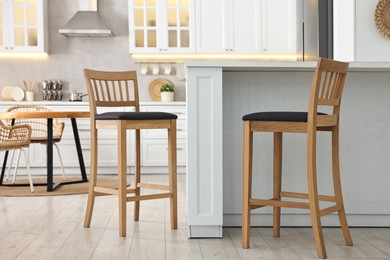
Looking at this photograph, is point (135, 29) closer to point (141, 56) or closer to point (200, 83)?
point (141, 56)

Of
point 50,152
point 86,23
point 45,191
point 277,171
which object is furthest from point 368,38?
point 86,23

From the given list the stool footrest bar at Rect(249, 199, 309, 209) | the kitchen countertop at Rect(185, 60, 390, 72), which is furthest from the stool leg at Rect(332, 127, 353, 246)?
the kitchen countertop at Rect(185, 60, 390, 72)

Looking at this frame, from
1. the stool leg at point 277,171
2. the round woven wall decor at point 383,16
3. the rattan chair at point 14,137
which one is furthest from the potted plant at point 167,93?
the stool leg at point 277,171

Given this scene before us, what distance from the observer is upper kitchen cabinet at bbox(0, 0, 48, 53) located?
6.74m

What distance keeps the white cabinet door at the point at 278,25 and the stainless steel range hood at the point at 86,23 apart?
182 cm

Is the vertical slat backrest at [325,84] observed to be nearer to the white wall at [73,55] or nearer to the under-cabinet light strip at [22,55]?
the white wall at [73,55]

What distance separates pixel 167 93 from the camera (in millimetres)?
6867

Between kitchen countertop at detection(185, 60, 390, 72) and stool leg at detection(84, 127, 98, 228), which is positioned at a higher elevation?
kitchen countertop at detection(185, 60, 390, 72)

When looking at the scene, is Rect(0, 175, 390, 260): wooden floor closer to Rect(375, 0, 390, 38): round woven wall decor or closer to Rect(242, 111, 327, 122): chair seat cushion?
Rect(242, 111, 327, 122): chair seat cushion

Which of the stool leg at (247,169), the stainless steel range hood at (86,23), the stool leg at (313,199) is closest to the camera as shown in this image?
the stool leg at (313,199)

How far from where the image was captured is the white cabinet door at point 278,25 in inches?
269

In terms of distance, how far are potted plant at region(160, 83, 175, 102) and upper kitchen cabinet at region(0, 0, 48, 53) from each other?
146cm

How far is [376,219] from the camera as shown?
135 inches

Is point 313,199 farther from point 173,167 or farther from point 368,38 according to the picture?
point 368,38
